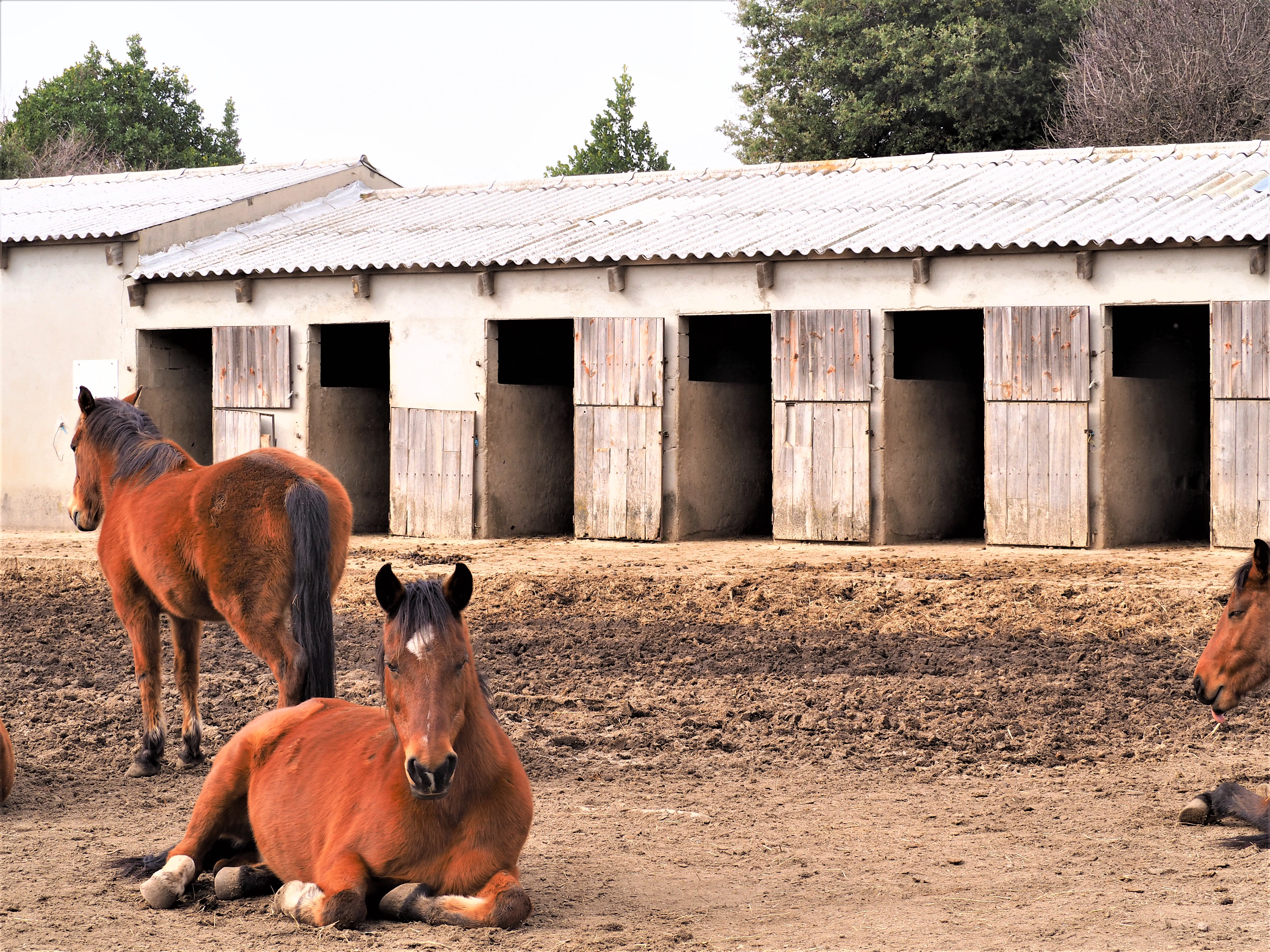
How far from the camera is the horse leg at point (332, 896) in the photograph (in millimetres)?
3920

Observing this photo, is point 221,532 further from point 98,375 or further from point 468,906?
point 98,375

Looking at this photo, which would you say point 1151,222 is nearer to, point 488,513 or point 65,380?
point 488,513

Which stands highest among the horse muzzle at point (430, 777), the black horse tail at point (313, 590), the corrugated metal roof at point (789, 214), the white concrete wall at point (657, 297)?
the corrugated metal roof at point (789, 214)

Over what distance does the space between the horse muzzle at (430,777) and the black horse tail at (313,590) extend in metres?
1.86

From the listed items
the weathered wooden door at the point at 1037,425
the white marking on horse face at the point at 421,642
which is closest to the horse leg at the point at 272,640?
the white marking on horse face at the point at 421,642

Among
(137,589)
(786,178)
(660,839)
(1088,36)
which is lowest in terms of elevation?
(660,839)

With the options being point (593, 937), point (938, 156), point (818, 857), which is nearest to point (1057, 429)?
point (938, 156)

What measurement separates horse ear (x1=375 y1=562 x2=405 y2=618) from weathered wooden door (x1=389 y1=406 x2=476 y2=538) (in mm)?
10791

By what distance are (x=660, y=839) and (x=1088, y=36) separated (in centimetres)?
2963

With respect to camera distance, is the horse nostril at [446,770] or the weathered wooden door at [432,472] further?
the weathered wooden door at [432,472]

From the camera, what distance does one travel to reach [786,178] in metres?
17.4

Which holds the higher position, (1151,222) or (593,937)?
(1151,222)

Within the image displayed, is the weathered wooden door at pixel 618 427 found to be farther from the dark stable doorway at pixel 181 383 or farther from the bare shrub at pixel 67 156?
the bare shrub at pixel 67 156

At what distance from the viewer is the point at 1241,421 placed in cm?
1199
